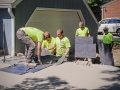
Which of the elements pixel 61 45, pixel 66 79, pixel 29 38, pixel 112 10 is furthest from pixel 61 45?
pixel 112 10

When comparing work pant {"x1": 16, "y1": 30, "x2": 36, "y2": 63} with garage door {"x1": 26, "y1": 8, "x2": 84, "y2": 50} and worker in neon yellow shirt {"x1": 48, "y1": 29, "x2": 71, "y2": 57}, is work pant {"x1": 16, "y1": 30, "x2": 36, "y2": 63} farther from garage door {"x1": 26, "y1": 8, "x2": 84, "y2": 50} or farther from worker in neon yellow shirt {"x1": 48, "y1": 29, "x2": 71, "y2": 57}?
garage door {"x1": 26, "y1": 8, "x2": 84, "y2": 50}

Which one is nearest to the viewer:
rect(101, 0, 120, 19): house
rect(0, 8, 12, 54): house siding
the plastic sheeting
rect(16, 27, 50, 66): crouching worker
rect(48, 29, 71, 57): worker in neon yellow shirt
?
rect(16, 27, 50, 66): crouching worker

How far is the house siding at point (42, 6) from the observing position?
33.2 feet

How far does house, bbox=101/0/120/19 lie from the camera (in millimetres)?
32625

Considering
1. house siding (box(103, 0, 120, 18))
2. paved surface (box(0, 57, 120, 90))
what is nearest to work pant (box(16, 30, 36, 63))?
paved surface (box(0, 57, 120, 90))

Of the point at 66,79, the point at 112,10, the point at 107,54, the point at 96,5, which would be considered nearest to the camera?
the point at 66,79

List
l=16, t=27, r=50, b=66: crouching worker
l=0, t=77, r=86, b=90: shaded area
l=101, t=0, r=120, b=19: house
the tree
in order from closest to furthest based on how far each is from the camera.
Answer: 1. l=0, t=77, r=86, b=90: shaded area
2. l=16, t=27, r=50, b=66: crouching worker
3. l=101, t=0, r=120, b=19: house
4. the tree

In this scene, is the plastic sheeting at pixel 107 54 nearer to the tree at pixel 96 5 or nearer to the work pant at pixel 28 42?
the work pant at pixel 28 42

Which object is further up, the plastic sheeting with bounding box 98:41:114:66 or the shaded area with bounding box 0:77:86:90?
the plastic sheeting with bounding box 98:41:114:66

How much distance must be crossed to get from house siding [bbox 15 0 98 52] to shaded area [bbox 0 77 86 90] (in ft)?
12.8

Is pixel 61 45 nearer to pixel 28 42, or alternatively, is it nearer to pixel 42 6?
pixel 28 42

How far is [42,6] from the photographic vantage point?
11.3 m

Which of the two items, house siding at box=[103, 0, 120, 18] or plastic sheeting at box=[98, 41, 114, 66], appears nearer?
plastic sheeting at box=[98, 41, 114, 66]

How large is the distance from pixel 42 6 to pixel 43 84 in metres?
5.89
